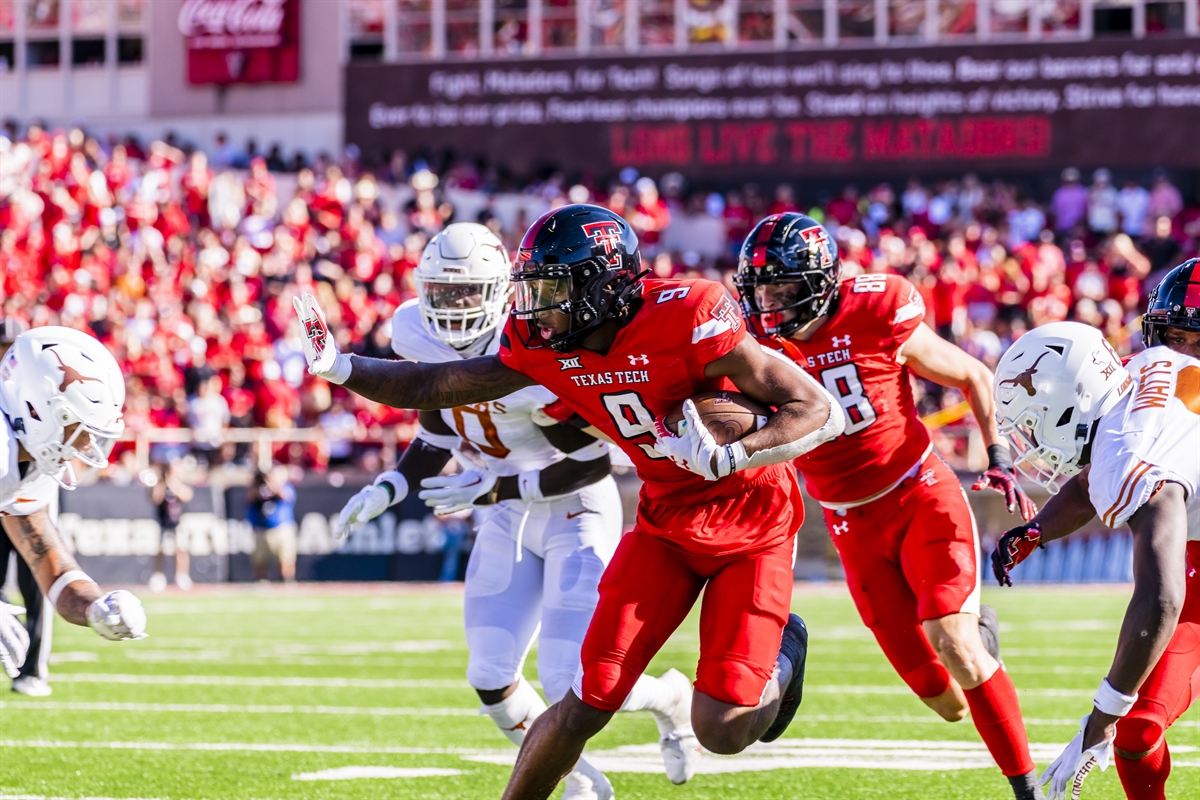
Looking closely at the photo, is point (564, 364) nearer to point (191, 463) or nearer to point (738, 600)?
point (738, 600)

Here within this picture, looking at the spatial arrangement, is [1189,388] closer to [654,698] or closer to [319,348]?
[654,698]

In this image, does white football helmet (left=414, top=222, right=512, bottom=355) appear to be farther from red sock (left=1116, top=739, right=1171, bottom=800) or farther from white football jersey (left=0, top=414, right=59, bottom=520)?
red sock (left=1116, top=739, right=1171, bottom=800)

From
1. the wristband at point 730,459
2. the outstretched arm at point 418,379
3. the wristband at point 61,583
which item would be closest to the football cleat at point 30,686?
the wristband at point 61,583

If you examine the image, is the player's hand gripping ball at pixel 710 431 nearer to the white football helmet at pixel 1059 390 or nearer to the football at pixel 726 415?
the football at pixel 726 415

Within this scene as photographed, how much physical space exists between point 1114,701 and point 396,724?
13.0 ft

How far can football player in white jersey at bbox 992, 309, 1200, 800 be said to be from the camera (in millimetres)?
3883

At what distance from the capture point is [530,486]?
5.42 metres

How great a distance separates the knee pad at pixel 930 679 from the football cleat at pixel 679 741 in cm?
73

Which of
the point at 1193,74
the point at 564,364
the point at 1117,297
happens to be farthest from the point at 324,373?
the point at 1193,74

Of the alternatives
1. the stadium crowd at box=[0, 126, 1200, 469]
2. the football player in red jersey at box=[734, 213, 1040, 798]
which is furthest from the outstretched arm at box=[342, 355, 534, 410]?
the stadium crowd at box=[0, 126, 1200, 469]

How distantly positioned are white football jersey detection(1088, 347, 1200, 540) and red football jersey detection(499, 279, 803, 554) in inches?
37.1

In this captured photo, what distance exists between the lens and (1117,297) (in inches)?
680

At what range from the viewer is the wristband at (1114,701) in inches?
154

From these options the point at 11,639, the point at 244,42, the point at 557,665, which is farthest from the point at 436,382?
the point at 244,42
